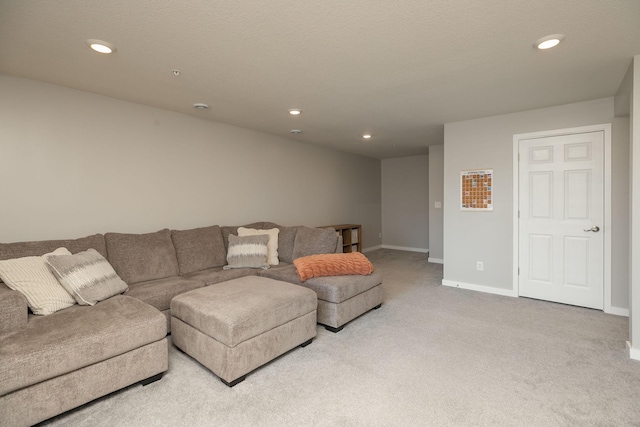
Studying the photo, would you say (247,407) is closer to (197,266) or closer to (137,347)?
(137,347)

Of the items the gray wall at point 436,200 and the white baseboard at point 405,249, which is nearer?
the gray wall at point 436,200

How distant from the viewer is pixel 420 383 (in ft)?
6.86

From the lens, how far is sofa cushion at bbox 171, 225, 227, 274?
348cm

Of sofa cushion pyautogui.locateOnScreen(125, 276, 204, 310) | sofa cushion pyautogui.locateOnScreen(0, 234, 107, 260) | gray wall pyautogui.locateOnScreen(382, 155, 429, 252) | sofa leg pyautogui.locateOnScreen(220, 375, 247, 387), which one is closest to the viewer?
sofa leg pyautogui.locateOnScreen(220, 375, 247, 387)

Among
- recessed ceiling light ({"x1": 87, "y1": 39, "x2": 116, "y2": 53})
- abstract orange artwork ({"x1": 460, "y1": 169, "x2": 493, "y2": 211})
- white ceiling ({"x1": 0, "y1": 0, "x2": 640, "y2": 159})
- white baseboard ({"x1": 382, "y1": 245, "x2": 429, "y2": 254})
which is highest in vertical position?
white ceiling ({"x1": 0, "y1": 0, "x2": 640, "y2": 159})

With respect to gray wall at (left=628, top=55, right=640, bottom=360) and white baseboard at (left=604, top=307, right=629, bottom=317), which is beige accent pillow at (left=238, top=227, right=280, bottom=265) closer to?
gray wall at (left=628, top=55, right=640, bottom=360)

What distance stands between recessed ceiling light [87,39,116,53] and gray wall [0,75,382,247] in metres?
1.14

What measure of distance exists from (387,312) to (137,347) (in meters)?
2.39

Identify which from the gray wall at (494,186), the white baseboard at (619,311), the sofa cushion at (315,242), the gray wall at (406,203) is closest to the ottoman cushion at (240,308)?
the sofa cushion at (315,242)

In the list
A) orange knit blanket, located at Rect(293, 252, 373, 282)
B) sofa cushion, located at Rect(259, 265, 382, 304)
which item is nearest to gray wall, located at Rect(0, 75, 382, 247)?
sofa cushion, located at Rect(259, 265, 382, 304)

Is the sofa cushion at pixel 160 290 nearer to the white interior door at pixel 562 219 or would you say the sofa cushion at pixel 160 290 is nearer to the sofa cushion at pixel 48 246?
the sofa cushion at pixel 48 246

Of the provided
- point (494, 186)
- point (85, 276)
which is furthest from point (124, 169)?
point (494, 186)

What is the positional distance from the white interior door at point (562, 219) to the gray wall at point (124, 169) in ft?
11.2

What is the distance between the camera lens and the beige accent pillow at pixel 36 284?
2137mm
